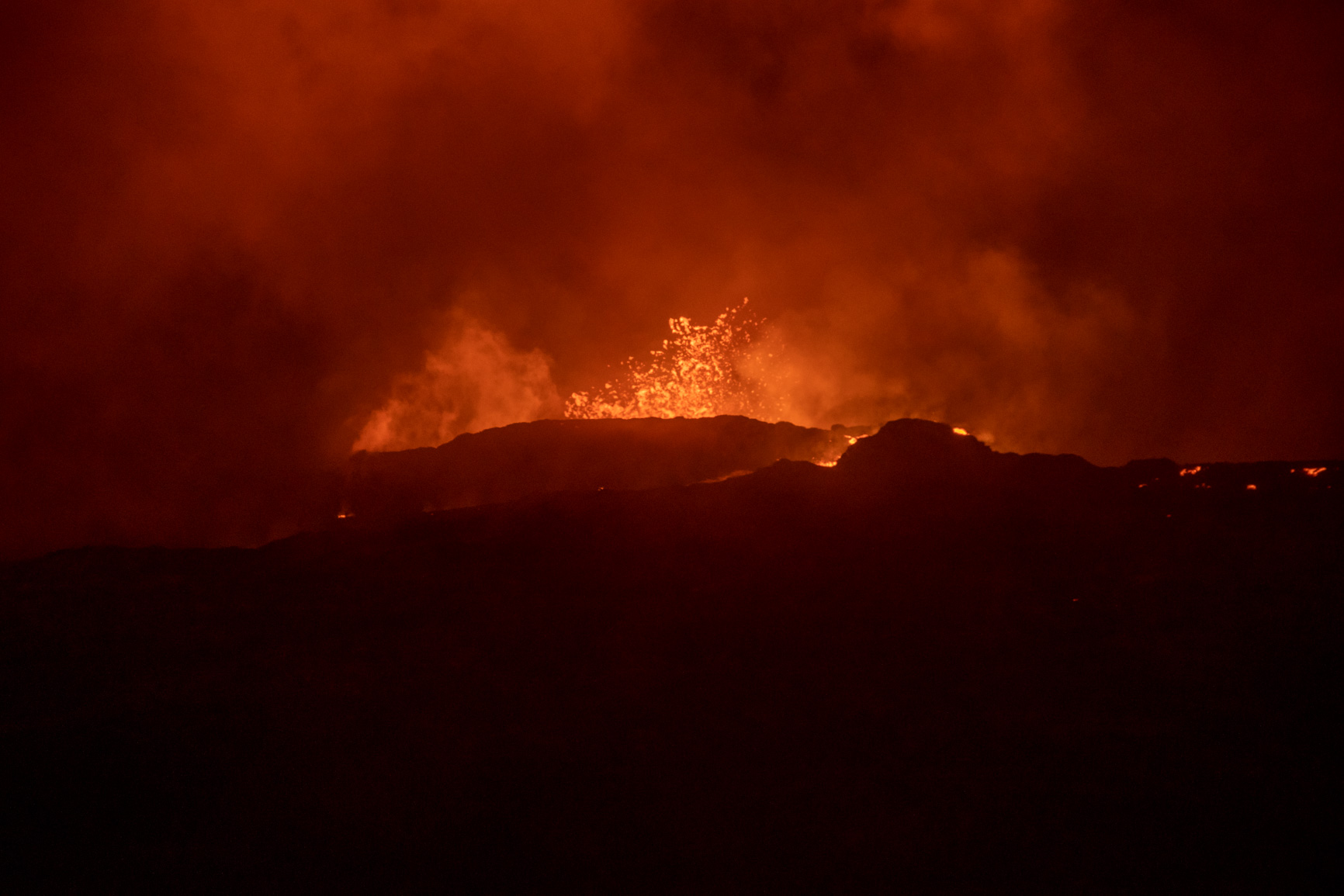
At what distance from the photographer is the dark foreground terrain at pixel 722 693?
32.3ft

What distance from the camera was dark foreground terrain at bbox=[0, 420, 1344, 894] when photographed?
32.3ft

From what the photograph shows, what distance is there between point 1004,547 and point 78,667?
13.9 meters

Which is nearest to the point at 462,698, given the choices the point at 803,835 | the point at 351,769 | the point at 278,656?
the point at 351,769

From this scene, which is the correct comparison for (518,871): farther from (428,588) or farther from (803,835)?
(428,588)

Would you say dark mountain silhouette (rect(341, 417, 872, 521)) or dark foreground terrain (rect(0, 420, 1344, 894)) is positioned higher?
dark mountain silhouette (rect(341, 417, 872, 521))

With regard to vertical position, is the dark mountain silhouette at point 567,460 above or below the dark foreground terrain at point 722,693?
above

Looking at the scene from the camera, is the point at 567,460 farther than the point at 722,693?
Yes

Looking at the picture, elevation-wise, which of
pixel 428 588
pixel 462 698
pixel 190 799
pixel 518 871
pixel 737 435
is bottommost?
pixel 518 871

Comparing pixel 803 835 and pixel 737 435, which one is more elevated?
pixel 737 435

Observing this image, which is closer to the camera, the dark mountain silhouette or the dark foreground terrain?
the dark foreground terrain

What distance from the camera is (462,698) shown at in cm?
1288

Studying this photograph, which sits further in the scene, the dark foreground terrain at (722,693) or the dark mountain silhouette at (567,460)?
the dark mountain silhouette at (567,460)

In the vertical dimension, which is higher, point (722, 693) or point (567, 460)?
point (567, 460)

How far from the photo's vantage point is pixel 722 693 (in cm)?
1309
